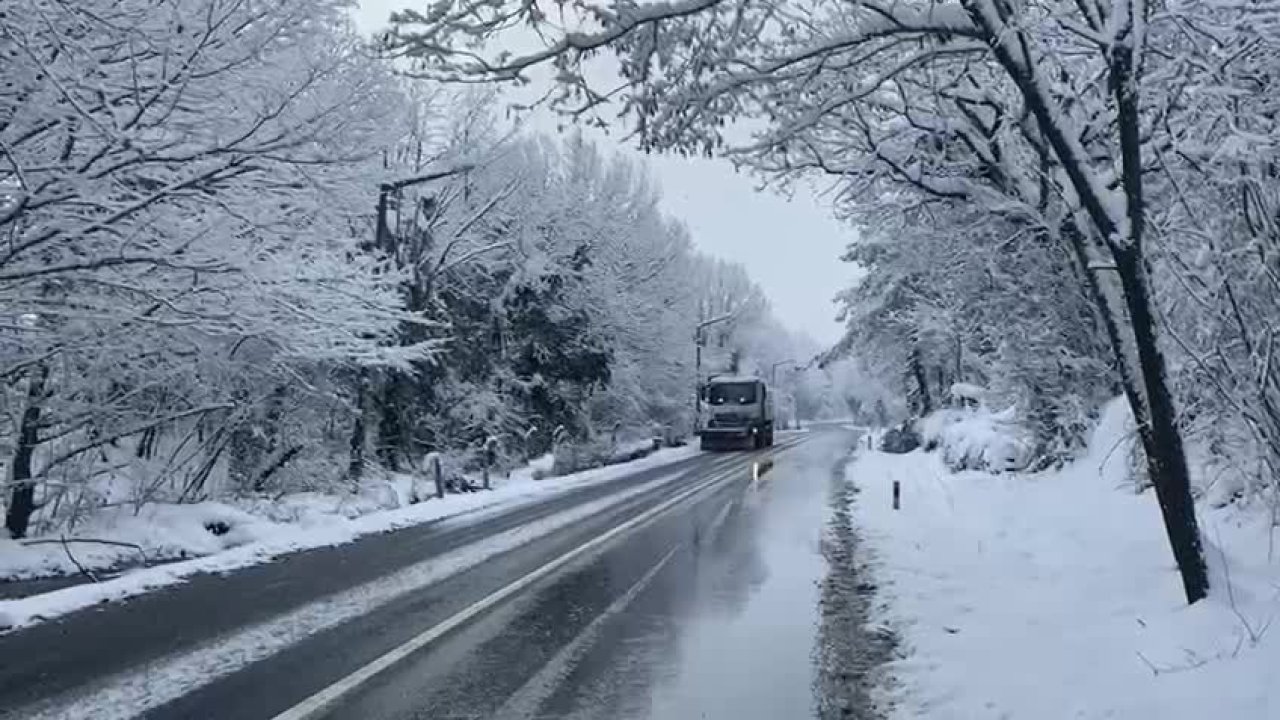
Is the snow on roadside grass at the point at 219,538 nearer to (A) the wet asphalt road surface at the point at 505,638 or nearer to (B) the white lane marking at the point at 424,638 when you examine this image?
(A) the wet asphalt road surface at the point at 505,638

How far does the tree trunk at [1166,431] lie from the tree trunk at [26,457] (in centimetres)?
1211

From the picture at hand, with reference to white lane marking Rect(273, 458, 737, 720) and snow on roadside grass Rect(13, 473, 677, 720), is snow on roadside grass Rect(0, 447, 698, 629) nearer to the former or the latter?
snow on roadside grass Rect(13, 473, 677, 720)

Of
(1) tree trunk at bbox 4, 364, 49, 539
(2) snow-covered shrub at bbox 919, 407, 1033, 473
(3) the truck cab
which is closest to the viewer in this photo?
(1) tree trunk at bbox 4, 364, 49, 539

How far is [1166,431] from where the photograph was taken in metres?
7.19

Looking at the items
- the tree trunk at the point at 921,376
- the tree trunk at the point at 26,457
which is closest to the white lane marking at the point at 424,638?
the tree trunk at the point at 26,457

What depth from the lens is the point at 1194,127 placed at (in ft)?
24.3

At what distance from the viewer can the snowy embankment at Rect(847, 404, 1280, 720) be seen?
5.69 meters

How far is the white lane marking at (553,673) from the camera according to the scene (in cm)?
609

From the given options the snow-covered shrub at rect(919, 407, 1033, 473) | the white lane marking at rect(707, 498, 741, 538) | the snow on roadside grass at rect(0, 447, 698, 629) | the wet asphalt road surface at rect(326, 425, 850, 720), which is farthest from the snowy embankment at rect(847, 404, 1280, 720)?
the snow on roadside grass at rect(0, 447, 698, 629)

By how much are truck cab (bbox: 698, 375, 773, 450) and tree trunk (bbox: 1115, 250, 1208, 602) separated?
4300 cm

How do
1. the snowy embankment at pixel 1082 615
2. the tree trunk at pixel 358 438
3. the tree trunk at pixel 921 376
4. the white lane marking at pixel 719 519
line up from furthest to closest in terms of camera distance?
the tree trunk at pixel 921 376, the tree trunk at pixel 358 438, the white lane marking at pixel 719 519, the snowy embankment at pixel 1082 615

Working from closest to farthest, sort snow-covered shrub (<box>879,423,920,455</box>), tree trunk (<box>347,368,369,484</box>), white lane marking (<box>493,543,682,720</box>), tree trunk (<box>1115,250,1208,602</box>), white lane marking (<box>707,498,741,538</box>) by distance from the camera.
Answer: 1. white lane marking (<box>493,543,682,720</box>)
2. tree trunk (<box>1115,250,1208,602</box>)
3. white lane marking (<box>707,498,741,538</box>)
4. tree trunk (<box>347,368,369,484</box>)
5. snow-covered shrub (<box>879,423,920,455</box>)

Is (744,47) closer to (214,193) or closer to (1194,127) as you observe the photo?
(1194,127)

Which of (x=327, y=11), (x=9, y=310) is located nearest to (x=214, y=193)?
(x=9, y=310)
